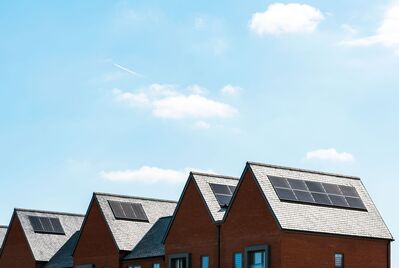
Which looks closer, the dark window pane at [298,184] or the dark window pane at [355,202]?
the dark window pane at [298,184]

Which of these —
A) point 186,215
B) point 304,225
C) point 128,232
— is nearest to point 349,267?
point 304,225

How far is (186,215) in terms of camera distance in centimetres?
5159

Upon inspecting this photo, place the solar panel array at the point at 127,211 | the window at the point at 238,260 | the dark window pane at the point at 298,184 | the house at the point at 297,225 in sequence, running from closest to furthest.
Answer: the house at the point at 297,225 < the window at the point at 238,260 < the dark window pane at the point at 298,184 < the solar panel array at the point at 127,211

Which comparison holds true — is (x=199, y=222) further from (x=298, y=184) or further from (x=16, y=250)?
(x=16, y=250)

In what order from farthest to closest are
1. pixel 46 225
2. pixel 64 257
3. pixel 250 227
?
pixel 46 225 < pixel 64 257 < pixel 250 227

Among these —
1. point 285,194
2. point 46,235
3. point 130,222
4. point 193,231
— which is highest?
point 46,235

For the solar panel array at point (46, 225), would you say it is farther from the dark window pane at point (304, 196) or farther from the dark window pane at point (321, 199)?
the dark window pane at point (321, 199)

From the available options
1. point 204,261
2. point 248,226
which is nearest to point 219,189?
point 204,261

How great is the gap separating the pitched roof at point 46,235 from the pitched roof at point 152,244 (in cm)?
1070

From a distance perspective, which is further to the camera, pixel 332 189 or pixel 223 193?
pixel 223 193

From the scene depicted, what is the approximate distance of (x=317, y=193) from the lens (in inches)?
1909

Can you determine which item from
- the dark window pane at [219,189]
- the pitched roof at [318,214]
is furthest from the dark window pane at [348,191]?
the dark window pane at [219,189]

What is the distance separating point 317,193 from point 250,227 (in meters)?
4.58

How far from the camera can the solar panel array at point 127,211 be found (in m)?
59.4
